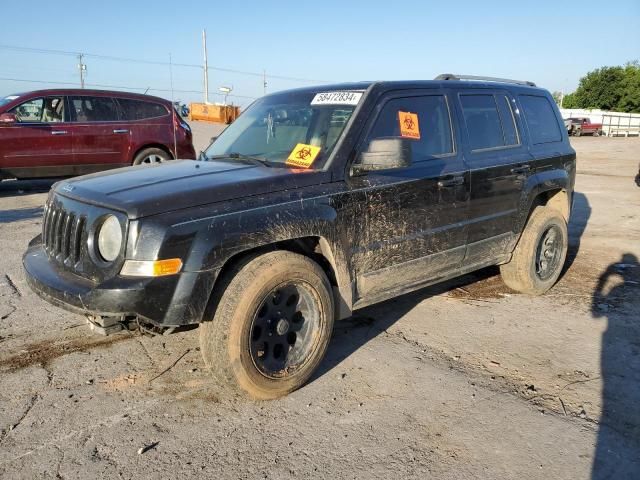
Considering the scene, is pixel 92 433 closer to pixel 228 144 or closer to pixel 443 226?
pixel 228 144

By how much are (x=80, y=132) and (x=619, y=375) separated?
9.70m

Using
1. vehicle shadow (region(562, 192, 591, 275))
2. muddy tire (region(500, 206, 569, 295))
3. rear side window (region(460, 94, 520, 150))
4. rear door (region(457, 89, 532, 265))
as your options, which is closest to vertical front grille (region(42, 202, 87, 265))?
rear door (region(457, 89, 532, 265))

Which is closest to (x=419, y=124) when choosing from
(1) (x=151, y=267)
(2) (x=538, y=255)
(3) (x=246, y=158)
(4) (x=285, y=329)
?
(3) (x=246, y=158)

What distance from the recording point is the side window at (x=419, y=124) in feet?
12.7

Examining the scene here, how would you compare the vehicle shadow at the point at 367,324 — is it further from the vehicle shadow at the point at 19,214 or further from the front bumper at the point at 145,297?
the vehicle shadow at the point at 19,214

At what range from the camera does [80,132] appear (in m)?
10.3

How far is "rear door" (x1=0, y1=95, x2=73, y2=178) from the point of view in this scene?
388 inches

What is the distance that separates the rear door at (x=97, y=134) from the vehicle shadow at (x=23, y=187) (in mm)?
995

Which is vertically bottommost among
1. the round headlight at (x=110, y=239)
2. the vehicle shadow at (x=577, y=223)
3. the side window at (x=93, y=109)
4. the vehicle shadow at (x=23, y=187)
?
the vehicle shadow at (x=577, y=223)

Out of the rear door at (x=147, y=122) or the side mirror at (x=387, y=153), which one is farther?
the rear door at (x=147, y=122)

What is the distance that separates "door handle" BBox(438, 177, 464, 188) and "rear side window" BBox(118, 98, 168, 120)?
8.26m

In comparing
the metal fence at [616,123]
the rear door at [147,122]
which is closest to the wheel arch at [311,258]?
the rear door at [147,122]

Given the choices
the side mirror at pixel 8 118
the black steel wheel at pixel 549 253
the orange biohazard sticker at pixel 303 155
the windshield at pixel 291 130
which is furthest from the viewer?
the side mirror at pixel 8 118

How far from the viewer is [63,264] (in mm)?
3211
